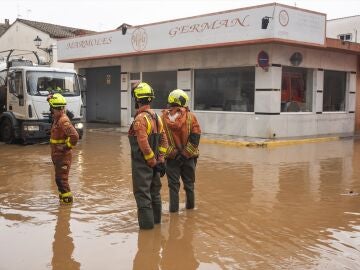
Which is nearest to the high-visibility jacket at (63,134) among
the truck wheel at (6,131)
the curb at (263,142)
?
the curb at (263,142)

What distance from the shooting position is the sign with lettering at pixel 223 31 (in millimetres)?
14781

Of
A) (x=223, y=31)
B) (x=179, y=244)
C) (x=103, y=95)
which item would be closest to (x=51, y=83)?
(x=223, y=31)

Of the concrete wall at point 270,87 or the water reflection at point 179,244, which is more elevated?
the concrete wall at point 270,87

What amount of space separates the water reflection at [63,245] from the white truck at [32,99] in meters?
8.31

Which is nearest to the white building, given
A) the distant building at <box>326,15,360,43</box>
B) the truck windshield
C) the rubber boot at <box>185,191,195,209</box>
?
the truck windshield

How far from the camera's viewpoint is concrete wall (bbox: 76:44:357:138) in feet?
51.9

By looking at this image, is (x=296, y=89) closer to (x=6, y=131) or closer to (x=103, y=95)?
(x=6, y=131)

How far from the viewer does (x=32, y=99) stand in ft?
47.1

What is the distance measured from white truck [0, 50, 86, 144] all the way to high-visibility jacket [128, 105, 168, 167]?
945 cm

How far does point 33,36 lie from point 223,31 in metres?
23.2

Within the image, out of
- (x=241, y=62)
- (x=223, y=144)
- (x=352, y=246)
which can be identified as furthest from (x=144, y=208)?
(x=241, y=62)

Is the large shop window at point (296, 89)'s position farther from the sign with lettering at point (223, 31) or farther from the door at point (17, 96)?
the door at point (17, 96)

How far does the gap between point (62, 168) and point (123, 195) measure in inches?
48.9

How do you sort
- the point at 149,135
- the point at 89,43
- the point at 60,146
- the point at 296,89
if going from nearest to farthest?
1. the point at 149,135
2. the point at 60,146
3. the point at 296,89
4. the point at 89,43
